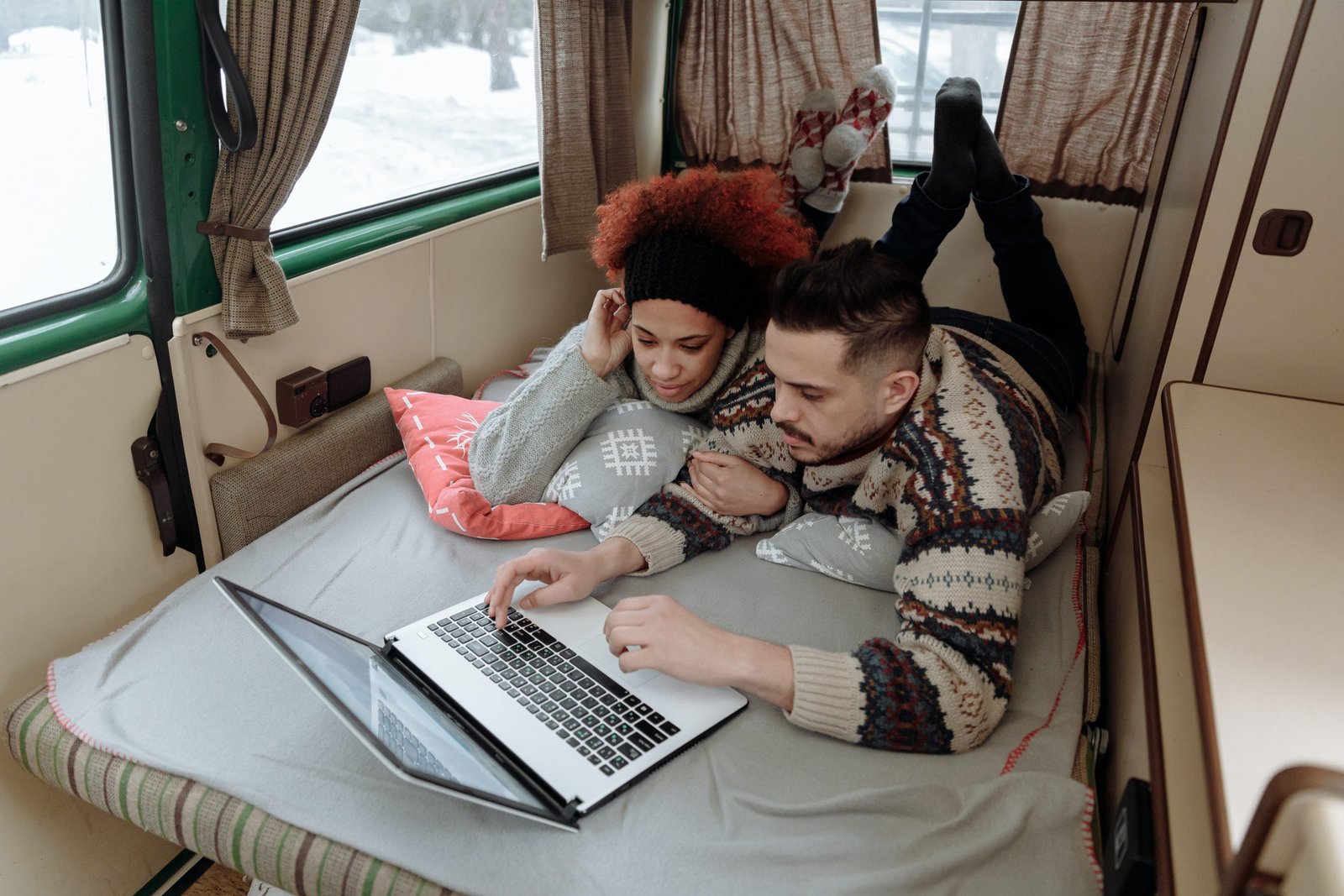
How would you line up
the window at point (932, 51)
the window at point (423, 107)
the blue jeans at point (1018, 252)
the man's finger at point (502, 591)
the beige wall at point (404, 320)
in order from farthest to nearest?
1. the window at point (932, 51)
2. the blue jeans at point (1018, 252)
3. the window at point (423, 107)
4. the beige wall at point (404, 320)
5. the man's finger at point (502, 591)

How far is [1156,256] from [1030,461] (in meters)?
0.83

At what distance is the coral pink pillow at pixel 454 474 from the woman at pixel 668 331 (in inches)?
2.2

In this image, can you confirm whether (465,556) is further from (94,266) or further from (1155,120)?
(1155,120)

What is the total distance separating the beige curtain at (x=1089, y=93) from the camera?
245 cm

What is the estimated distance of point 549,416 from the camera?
5.93 ft

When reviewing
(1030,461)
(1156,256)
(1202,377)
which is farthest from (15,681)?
(1156,256)

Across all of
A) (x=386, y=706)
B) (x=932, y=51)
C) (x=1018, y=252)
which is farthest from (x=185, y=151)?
(x=932, y=51)

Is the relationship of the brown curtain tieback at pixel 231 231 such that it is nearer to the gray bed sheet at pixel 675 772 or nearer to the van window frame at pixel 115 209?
the van window frame at pixel 115 209

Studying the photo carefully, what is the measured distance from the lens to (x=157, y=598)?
163 cm

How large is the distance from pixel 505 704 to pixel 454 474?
2.25 feet

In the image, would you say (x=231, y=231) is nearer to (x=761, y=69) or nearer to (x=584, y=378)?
(x=584, y=378)

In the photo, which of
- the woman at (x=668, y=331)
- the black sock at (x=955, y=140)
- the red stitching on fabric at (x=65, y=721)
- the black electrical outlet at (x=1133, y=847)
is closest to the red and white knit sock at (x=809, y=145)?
the black sock at (x=955, y=140)

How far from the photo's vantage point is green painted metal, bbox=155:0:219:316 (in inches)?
55.1

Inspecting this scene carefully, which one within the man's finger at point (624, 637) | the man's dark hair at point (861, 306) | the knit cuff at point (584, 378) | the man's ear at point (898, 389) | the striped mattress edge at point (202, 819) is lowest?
the striped mattress edge at point (202, 819)
